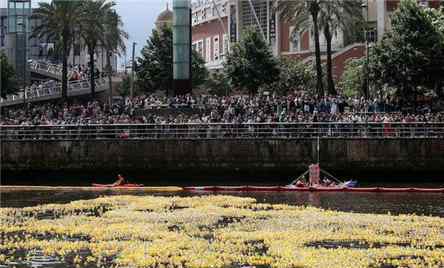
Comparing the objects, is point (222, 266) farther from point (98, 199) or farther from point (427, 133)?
point (427, 133)

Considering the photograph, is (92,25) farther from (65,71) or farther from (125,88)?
(125,88)

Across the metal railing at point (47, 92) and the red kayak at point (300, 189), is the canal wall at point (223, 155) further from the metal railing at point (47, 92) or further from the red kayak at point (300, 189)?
the metal railing at point (47, 92)

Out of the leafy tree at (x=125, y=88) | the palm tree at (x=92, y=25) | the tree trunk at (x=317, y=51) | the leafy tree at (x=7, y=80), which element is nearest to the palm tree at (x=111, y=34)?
the palm tree at (x=92, y=25)

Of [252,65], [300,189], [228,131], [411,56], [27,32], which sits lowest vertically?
[300,189]

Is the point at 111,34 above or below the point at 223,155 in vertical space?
above

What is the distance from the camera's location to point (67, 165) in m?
55.5

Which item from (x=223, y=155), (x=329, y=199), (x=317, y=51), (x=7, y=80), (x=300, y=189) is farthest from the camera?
(x=7, y=80)

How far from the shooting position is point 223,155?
5394cm

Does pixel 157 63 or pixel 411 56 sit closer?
pixel 411 56

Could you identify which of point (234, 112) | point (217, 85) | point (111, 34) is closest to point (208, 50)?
point (217, 85)

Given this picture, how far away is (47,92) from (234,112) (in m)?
32.7

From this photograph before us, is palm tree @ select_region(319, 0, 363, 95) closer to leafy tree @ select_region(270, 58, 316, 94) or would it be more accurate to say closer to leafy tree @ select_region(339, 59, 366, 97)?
leafy tree @ select_region(339, 59, 366, 97)

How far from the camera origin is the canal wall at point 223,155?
171ft

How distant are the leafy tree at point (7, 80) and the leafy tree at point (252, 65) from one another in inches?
883
